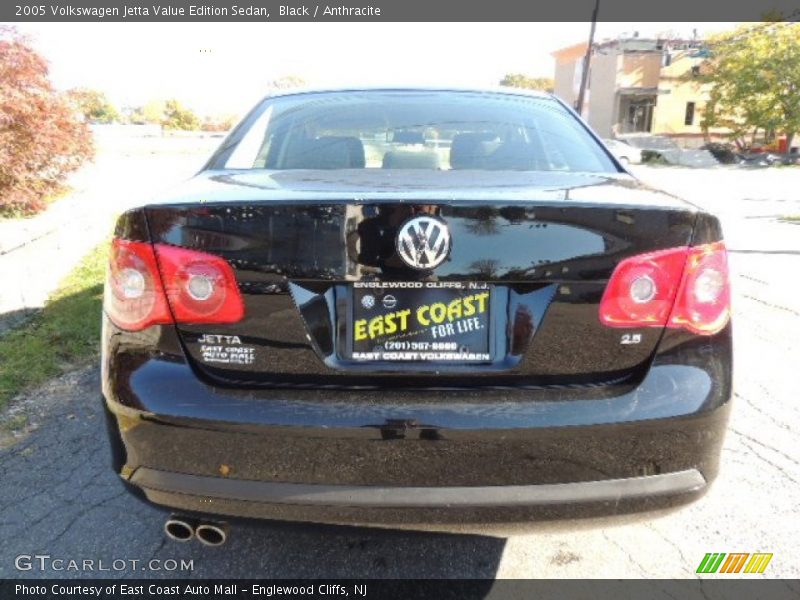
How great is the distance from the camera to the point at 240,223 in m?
1.63

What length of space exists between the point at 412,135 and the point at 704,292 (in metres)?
1.42

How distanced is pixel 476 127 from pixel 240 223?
1.45 metres

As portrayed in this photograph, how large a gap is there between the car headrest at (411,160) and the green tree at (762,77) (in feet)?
132

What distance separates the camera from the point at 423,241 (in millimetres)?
1605

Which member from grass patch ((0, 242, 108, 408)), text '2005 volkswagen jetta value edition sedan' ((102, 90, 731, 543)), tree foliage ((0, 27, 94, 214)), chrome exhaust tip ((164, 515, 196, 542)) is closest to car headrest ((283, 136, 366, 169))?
text '2005 volkswagen jetta value edition sedan' ((102, 90, 731, 543))

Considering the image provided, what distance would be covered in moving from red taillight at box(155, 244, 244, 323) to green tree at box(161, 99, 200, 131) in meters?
64.4

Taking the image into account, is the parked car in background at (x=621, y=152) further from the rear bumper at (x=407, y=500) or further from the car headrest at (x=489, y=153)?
the rear bumper at (x=407, y=500)

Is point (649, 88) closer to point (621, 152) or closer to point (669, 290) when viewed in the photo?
point (621, 152)

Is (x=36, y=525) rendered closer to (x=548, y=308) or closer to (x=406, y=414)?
(x=406, y=414)

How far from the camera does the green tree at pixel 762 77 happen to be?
35125 mm


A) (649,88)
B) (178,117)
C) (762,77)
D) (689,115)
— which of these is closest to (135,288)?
(762,77)

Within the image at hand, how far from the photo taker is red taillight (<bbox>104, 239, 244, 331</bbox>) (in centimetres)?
166

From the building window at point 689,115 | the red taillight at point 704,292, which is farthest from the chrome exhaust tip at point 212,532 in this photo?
the building window at point 689,115

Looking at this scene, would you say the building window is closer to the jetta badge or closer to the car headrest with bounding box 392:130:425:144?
the car headrest with bounding box 392:130:425:144
